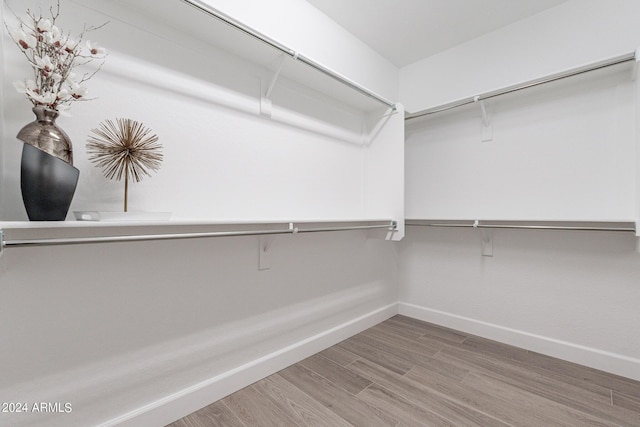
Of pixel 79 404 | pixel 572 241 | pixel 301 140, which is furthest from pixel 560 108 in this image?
pixel 79 404

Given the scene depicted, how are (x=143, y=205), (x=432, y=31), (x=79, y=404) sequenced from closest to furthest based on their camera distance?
(x=79, y=404)
(x=143, y=205)
(x=432, y=31)

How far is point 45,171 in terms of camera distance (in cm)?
85

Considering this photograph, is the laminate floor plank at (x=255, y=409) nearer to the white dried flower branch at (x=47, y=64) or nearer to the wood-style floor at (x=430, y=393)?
the wood-style floor at (x=430, y=393)

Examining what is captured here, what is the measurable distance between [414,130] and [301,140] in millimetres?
1244

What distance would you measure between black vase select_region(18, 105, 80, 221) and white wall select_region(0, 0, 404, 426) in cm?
9

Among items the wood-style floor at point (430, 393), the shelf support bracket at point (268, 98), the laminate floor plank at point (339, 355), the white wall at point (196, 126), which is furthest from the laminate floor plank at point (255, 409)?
the shelf support bracket at point (268, 98)

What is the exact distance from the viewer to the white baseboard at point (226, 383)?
122 cm

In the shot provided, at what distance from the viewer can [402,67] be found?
2691mm

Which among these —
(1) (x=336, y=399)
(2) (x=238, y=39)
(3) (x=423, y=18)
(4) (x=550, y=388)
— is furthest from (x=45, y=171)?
(4) (x=550, y=388)

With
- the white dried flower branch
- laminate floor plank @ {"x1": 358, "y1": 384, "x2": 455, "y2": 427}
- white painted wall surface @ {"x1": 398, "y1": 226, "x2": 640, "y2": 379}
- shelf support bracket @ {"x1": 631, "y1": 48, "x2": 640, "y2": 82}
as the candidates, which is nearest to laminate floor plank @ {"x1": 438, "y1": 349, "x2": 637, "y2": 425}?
white painted wall surface @ {"x1": 398, "y1": 226, "x2": 640, "y2": 379}

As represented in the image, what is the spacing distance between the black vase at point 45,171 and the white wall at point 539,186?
2323mm

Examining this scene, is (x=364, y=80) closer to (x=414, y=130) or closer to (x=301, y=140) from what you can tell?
(x=414, y=130)

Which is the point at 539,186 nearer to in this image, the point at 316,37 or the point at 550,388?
the point at 550,388

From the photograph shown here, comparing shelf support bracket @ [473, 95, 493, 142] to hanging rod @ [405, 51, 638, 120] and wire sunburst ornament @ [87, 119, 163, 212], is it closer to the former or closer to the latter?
hanging rod @ [405, 51, 638, 120]
